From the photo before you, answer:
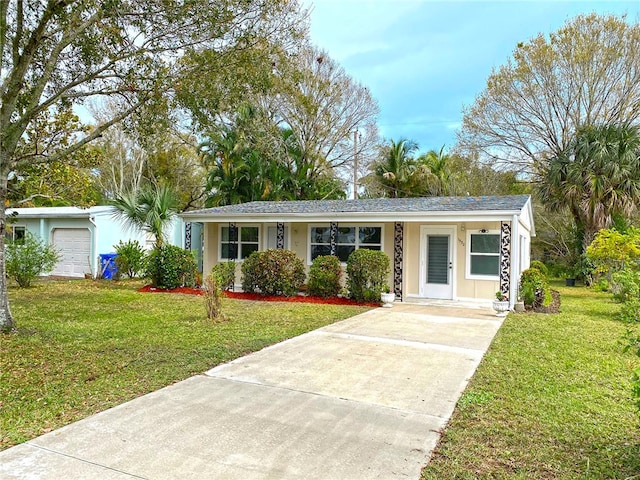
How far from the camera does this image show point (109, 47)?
8539mm

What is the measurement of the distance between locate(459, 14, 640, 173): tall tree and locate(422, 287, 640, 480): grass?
15513 mm

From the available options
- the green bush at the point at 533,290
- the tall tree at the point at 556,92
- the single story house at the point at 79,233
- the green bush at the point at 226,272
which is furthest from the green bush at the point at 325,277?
the tall tree at the point at 556,92

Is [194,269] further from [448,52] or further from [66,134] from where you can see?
[448,52]

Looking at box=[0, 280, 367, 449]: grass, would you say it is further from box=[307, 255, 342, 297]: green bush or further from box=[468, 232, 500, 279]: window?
box=[468, 232, 500, 279]: window

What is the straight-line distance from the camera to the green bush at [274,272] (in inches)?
498

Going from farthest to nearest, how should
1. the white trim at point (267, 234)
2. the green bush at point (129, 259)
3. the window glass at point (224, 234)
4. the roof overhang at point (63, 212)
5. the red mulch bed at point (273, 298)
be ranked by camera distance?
the roof overhang at point (63, 212)
the green bush at point (129, 259)
the window glass at point (224, 234)
the white trim at point (267, 234)
the red mulch bed at point (273, 298)

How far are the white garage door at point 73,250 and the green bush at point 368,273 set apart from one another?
38.5 ft

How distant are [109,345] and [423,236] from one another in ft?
29.4

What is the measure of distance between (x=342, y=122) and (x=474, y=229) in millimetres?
15311

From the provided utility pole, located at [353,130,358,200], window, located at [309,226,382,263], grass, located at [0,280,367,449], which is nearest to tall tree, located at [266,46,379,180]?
utility pole, located at [353,130,358,200]

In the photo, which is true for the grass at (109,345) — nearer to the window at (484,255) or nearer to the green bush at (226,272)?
the green bush at (226,272)

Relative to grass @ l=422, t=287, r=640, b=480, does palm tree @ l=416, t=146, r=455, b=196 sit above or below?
above

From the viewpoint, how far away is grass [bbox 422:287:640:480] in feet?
10.7

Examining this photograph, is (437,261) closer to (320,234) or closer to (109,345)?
(320,234)
